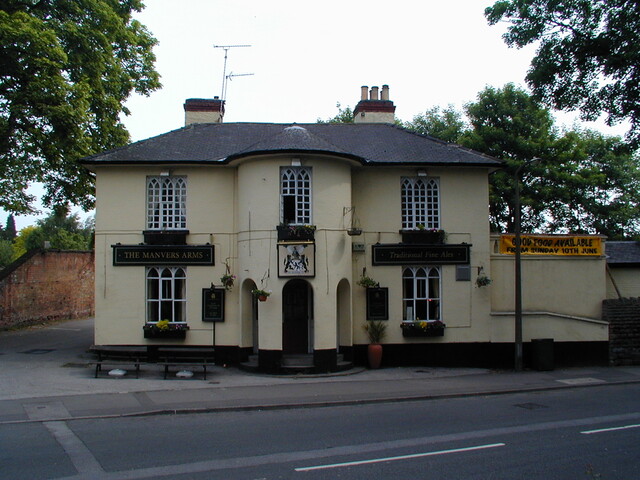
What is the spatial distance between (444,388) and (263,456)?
7581 millimetres

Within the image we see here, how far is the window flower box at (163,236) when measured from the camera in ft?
59.3

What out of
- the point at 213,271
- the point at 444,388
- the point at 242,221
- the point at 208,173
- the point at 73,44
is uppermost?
the point at 73,44

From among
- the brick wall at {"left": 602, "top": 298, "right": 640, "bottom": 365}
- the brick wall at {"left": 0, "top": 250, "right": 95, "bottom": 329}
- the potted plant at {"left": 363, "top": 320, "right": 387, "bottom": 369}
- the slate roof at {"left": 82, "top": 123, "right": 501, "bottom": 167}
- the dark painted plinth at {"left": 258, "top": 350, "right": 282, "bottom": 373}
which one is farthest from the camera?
the brick wall at {"left": 0, "top": 250, "right": 95, "bottom": 329}

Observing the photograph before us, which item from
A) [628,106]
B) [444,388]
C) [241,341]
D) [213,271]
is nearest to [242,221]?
[213,271]

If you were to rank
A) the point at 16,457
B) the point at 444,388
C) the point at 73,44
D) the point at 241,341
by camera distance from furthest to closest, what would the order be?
the point at 73,44
the point at 241,341
the point at 444,388
the point at 16,457

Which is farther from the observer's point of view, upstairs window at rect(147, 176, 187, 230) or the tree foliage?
the tree foliage

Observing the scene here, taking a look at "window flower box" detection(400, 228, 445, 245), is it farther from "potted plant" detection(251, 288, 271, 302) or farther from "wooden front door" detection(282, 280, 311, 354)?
"potted plant" detection(251, 288, 271, 302)

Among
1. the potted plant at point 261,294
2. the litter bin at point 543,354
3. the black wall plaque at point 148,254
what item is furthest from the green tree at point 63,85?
the litter bin at point 543,354

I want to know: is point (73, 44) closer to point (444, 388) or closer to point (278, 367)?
point (278, 367)

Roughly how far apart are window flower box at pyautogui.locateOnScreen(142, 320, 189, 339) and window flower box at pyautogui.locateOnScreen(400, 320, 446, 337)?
6.97 meters

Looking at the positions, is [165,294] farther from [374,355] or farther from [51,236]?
[51,236]

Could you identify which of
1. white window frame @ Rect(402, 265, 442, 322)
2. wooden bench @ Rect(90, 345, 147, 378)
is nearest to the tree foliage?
white window frame @ Rect(402, 265, 442, 322)

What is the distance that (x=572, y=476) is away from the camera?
7.85 meters

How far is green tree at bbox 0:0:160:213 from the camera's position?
63.3 ft
